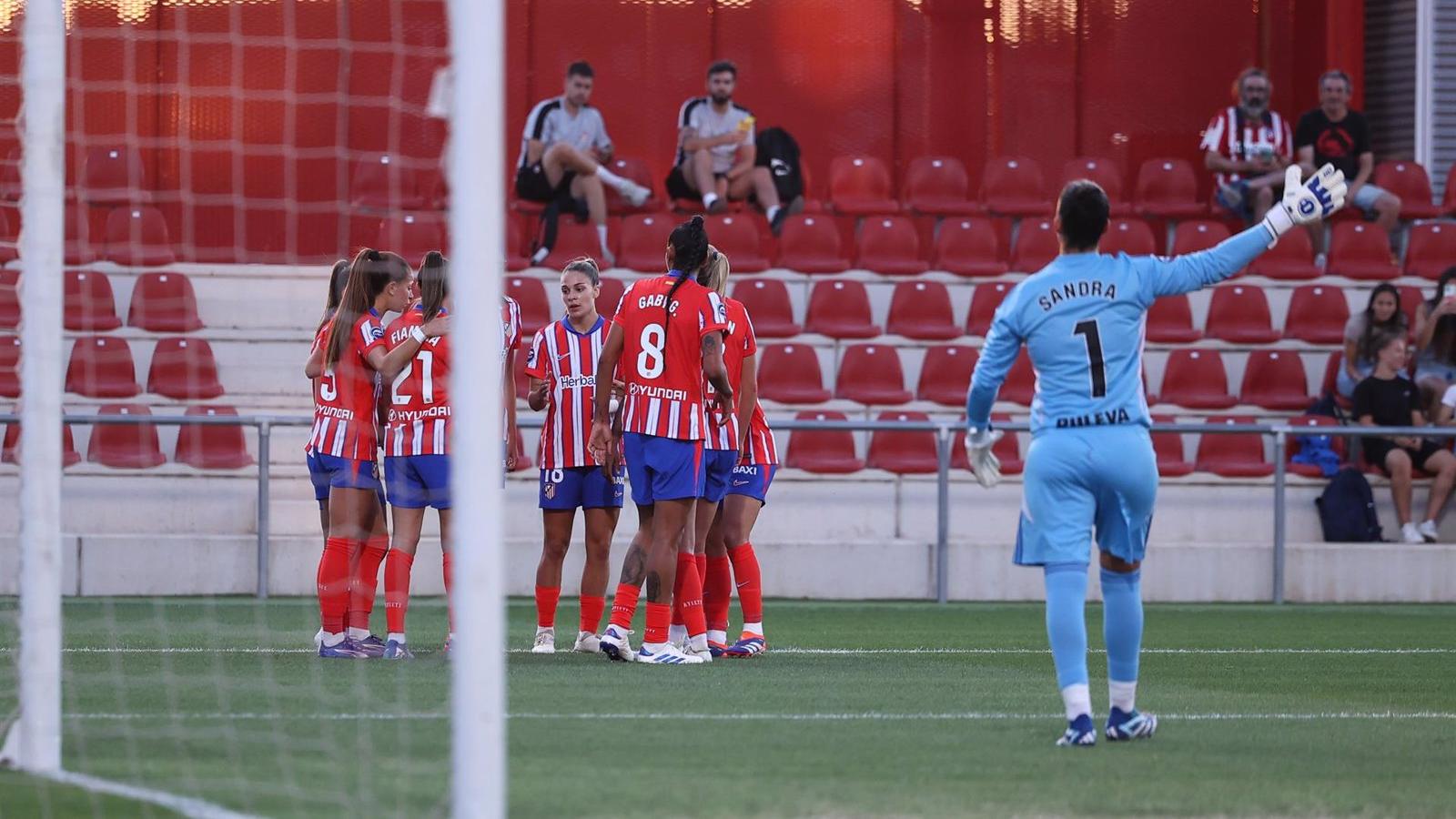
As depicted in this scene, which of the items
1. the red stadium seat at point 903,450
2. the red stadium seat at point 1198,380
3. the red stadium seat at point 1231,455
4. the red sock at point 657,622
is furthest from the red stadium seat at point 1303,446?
the red sock at point 657,622

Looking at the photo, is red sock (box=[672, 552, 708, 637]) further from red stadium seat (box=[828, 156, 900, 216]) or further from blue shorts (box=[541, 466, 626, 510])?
red stadium seat (box=[828, 156, 900, 216])

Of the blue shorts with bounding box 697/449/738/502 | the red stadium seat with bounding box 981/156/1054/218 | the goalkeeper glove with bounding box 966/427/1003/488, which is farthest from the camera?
the red stadium seat with bounding box 981/156/1054/218

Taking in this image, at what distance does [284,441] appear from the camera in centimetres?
1504

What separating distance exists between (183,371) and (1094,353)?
10.4 meters

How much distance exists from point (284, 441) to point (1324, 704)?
348 inches

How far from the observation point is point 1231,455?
1636 centimetres

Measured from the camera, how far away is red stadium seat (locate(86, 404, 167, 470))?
1466 cm

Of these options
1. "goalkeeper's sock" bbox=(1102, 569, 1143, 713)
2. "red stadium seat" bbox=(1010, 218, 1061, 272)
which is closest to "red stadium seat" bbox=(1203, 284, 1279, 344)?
"red stadium seat" bbox=(1010, 218, 1061, 272)

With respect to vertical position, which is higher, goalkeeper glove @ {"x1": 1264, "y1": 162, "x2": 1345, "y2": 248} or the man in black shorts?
goalkeeper glove @ {"x1": 1264, "y1": 162, "x2": 1345, "y2": 248}

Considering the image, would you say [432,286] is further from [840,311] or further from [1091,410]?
[840,311]

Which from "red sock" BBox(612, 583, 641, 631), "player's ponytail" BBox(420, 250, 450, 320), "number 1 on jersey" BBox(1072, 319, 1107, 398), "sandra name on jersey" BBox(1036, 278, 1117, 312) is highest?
"player's ponytail" BBox(420, 250, 450, 320)

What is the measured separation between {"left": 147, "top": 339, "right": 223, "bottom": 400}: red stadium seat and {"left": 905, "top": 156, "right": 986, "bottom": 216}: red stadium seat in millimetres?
6505

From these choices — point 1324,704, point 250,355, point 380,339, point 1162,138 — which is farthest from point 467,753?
point 1162,138

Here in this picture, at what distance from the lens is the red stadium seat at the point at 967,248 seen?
1769cm
